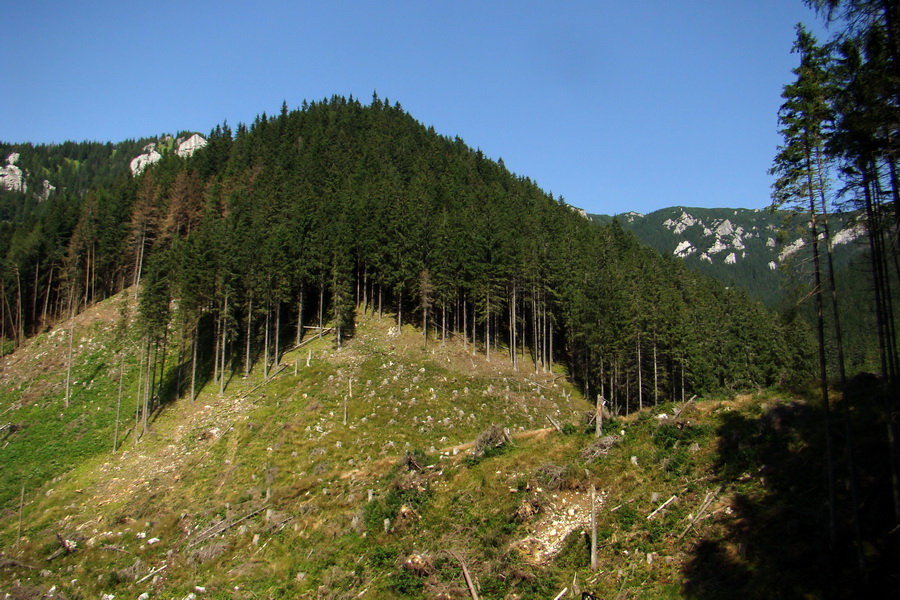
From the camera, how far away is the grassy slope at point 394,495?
660 inches

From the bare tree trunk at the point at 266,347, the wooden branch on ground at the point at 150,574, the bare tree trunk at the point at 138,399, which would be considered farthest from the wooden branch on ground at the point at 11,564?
the bare tree trunk at the point at 266,347

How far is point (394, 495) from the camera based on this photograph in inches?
928

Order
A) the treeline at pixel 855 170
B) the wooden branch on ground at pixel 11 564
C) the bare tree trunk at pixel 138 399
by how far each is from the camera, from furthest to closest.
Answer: the bare tree trunk at pixel 138 399, the wooden branch on ground at pixel 11 564, the treeline at pixel 855 170

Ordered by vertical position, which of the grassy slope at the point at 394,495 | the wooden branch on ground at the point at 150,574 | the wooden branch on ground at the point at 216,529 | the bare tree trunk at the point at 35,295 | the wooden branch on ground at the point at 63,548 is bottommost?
the wooden branch on ground at the point at 63,548

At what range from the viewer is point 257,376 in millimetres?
46281

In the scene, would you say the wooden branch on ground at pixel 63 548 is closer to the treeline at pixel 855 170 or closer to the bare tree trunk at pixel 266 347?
the bare tree trunk at pixel 266 347

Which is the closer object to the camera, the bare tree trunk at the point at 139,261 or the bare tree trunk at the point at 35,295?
the bare tree trunk at the point at 35,295

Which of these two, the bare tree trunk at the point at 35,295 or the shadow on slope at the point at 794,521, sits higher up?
the bare tree trunk at the point at 35,295

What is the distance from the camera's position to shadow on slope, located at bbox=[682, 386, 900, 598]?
13.0m

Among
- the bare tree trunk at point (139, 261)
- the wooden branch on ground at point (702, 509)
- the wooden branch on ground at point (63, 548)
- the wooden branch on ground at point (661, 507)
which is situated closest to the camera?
the wooden branch on ground at point (702, 509)

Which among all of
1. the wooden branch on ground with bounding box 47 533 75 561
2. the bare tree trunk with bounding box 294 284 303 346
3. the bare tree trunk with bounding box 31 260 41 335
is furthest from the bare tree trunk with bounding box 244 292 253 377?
the bare tree trunk with bounding box 31 260 41 335

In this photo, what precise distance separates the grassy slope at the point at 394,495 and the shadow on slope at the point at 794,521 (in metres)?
0.09

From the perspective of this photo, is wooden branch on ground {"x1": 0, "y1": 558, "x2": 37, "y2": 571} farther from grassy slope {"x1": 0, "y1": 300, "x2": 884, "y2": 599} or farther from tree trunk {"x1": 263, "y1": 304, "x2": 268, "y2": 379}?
tree trunk {"x1": 263, "y1": 304, "x2": 268, "y2": 379}

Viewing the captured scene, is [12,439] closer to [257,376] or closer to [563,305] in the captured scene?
[257,376]
